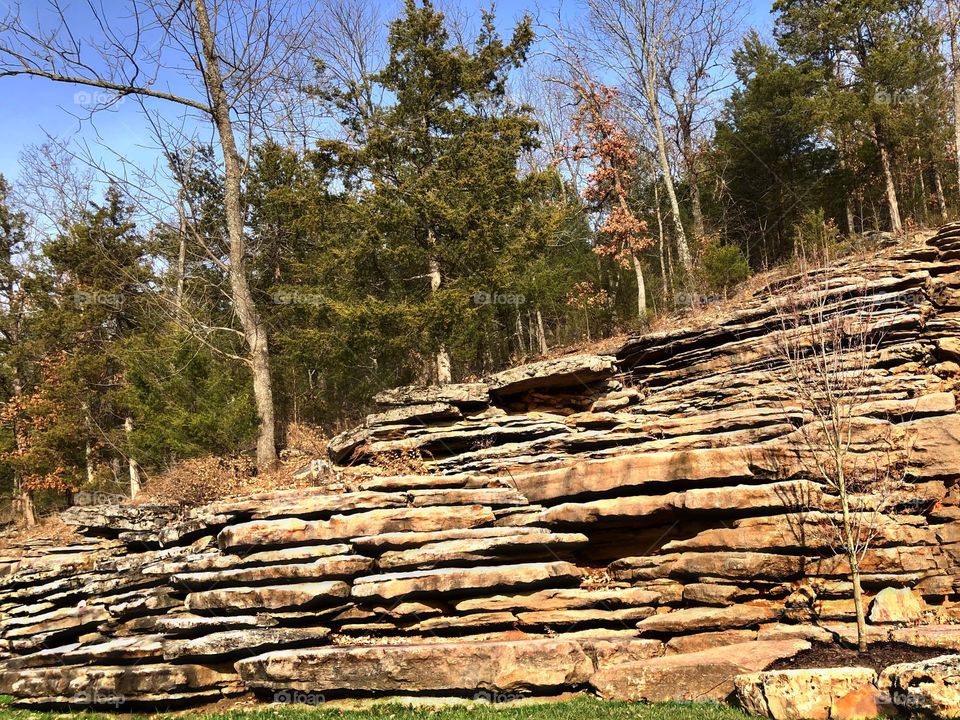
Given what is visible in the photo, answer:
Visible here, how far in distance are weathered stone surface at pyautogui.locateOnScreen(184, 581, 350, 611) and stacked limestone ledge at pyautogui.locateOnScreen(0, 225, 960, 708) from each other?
3 centimetres

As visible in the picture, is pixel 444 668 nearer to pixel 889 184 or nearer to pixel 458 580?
pixel 458 580

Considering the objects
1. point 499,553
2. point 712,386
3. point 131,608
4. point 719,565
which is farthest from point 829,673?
point 131,608

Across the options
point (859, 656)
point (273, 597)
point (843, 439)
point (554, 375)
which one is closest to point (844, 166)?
point (554, 375)

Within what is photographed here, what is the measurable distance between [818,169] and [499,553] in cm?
2266

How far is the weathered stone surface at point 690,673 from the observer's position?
6.61m

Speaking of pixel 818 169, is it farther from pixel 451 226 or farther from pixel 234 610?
pixel 234 610

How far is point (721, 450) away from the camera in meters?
8.59

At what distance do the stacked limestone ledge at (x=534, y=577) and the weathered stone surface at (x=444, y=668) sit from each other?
0.02 meters

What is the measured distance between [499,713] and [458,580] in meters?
1.78

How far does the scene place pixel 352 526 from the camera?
8984mm

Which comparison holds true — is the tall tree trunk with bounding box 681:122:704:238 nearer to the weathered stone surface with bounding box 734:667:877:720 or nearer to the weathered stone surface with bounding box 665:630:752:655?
the weathered stone surface with bounding box 665:630:752:655

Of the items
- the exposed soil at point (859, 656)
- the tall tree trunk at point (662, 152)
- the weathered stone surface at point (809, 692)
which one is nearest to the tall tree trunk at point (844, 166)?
the tall tree trunk at point (662, 152)

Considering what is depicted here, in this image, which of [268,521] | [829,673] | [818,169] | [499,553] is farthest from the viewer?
[818,169]

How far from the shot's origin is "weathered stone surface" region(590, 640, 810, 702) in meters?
6.61
